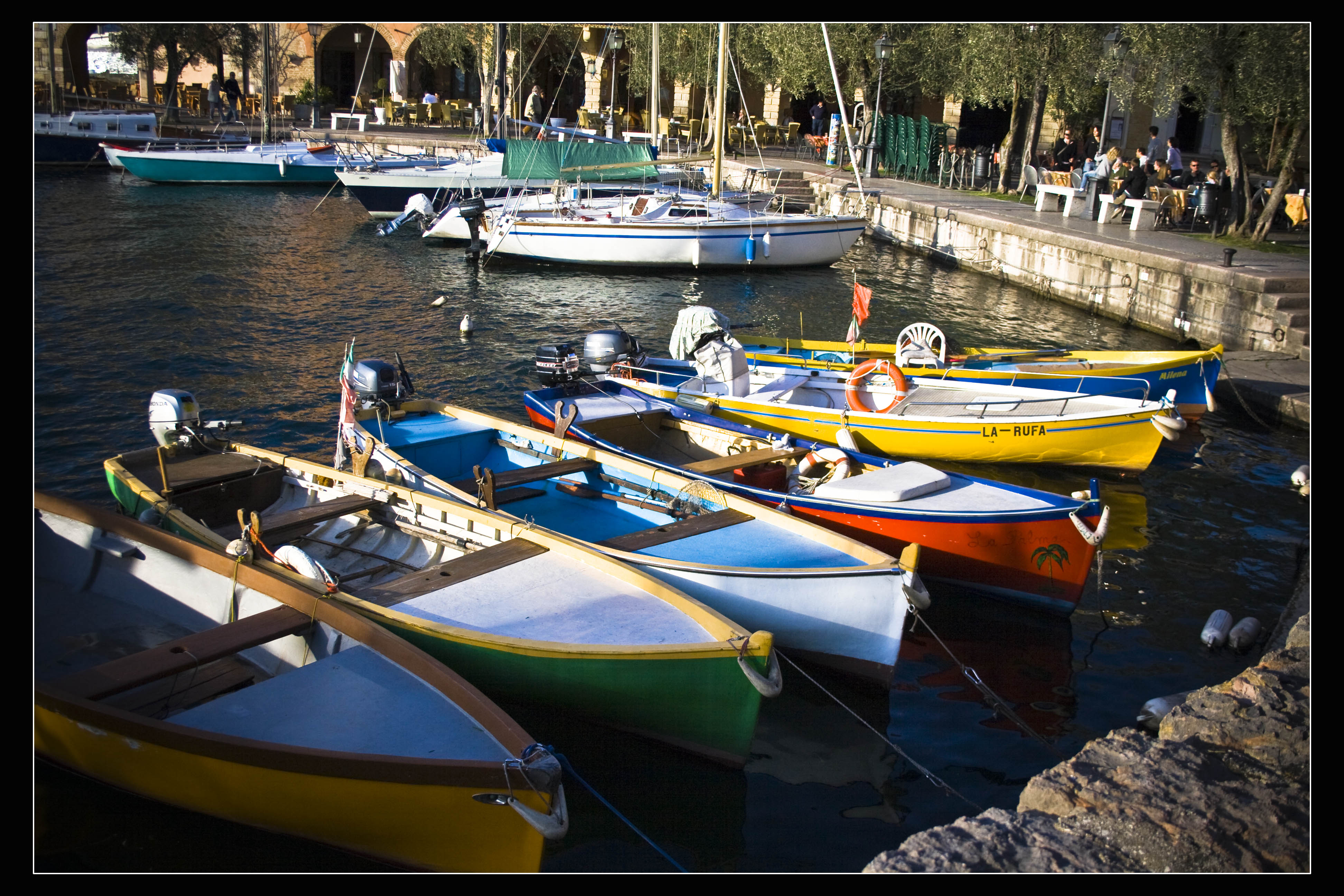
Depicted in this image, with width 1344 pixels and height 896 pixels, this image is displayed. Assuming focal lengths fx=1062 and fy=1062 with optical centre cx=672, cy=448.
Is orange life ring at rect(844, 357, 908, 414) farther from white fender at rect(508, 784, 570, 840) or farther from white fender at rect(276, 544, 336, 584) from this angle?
white fender at rect(508, 784, 570, 840)

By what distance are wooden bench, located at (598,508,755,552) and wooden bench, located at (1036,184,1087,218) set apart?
669 inches

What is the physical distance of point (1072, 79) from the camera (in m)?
23.6

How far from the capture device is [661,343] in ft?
55.3

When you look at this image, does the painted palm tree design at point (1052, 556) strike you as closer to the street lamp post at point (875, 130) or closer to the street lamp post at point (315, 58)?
the street lamp post at point (875, 130)

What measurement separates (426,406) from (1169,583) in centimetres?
692

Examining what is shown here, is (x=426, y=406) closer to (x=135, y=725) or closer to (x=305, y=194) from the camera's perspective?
(x=135, y=725)

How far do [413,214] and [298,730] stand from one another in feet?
75.9

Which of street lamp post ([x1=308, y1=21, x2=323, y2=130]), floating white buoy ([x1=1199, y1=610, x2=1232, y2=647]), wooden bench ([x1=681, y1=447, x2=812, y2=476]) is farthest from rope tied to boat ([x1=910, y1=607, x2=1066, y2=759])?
street lamp post ([x1=308, y1=21, x2=323, y2=130])

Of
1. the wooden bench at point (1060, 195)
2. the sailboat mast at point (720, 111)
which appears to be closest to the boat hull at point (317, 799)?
the sailboat mast at point (720, 111)

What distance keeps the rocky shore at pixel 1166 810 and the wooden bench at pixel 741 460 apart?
15.1 feet

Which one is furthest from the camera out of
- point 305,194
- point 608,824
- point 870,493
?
point 305,194

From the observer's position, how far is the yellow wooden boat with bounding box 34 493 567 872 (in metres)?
4.77

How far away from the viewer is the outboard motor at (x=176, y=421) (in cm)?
884

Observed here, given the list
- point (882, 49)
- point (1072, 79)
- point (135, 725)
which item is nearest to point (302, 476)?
point (135, 725)
